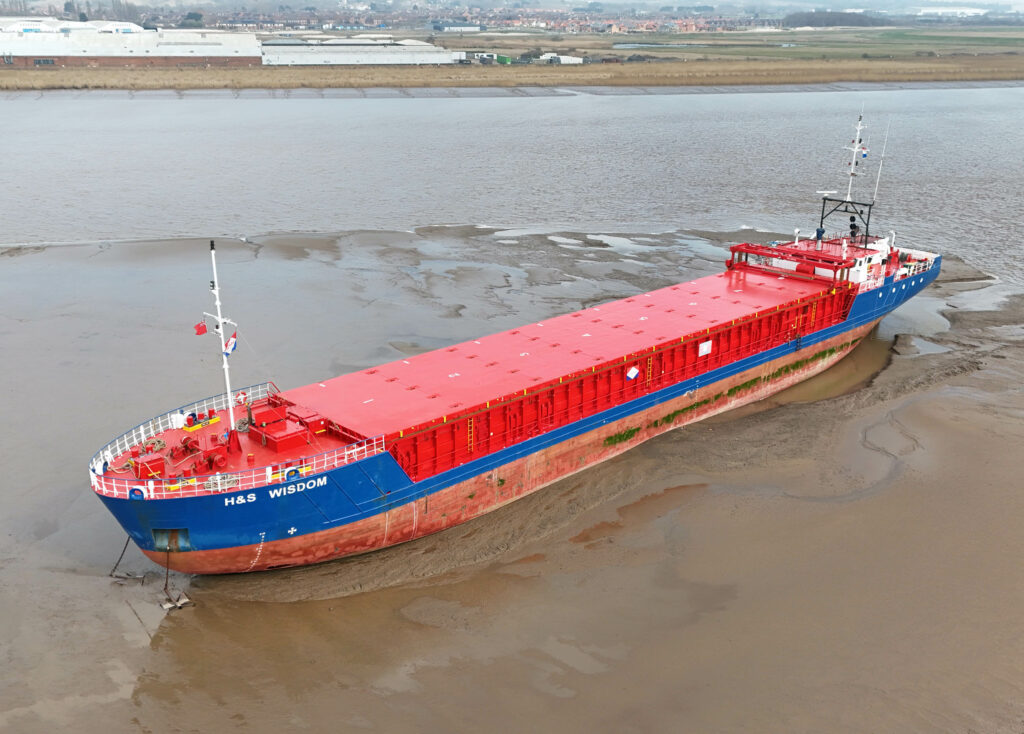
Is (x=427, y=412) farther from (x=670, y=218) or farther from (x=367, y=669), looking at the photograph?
(x=670, y=218)

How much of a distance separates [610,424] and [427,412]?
6714 millimetres

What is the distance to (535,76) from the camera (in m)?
132

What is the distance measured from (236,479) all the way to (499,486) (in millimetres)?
7575

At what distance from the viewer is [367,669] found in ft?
57.8

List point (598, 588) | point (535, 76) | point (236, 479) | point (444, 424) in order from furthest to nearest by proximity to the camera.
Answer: point (535, 76), point (444, 424), point (598, 588), point (236, 479)

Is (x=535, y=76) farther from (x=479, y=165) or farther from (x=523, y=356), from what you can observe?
(x=523, y=356)

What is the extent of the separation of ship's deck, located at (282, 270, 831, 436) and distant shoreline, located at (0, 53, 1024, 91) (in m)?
99.5

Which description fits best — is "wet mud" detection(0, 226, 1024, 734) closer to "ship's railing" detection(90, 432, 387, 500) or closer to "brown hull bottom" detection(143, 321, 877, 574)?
"brown hull bottom" detection(143, 321, 877, 574)

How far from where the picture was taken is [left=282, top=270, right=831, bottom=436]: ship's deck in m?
22.4

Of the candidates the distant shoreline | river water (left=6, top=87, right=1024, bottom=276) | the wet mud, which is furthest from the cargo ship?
the distant shoreline

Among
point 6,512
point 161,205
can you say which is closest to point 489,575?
point 6,512

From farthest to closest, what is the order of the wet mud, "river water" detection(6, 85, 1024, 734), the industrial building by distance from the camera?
the industrial building < "river water" detection(6, 85, 1024, 734) < the wet mud

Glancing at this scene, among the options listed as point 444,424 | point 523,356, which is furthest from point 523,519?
point 523,356

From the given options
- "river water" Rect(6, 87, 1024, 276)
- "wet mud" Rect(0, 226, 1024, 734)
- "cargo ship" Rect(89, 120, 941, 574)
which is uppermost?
"river water" Rect(6, 87, 1024, 276)
